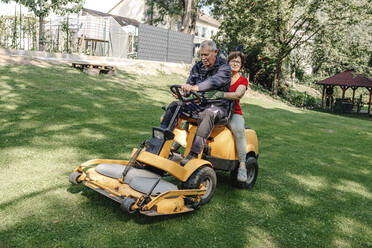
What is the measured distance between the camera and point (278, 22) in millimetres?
23828

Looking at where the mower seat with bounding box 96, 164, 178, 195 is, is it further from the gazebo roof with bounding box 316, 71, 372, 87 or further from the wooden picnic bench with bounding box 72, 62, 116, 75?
the gazebo roof with bounding box 316, 71, 372, 87

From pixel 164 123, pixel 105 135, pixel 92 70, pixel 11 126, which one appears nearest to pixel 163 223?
pixel 164 123

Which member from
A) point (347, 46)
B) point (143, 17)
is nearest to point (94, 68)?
point (347, 46)

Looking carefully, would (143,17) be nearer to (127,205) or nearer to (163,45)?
(163,45)

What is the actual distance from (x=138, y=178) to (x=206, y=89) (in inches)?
56.3

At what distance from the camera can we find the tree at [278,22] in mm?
23016

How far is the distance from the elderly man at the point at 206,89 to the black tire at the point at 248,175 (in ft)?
2.99

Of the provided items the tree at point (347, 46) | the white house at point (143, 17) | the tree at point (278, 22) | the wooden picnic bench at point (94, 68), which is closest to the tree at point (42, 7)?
the wooden picnic bench at point (94, 68)

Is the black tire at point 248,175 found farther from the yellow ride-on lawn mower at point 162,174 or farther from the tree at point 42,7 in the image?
the tree at point 42,7

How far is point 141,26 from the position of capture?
70.3 feet

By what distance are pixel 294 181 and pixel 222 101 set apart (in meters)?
2.23

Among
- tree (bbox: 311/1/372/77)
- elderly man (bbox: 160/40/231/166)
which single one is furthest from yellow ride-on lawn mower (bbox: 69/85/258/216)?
tree (bbox: 311/1/372/77)

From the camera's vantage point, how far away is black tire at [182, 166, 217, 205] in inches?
157

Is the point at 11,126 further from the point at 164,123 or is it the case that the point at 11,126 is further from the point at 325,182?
the point at 325,182
